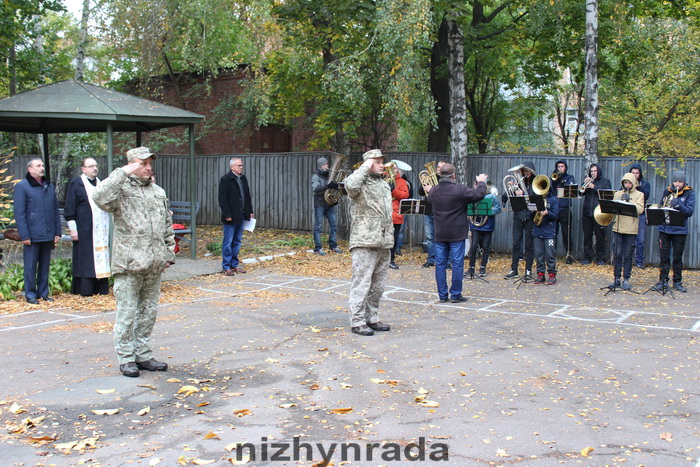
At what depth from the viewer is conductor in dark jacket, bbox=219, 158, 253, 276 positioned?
13.0 meters

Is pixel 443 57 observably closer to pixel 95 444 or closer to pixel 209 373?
pixel 209 373

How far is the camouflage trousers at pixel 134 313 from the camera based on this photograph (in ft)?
20.8

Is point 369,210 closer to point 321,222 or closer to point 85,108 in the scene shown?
point 85,108

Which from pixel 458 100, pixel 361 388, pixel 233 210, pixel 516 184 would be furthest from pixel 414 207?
pixel 361 388

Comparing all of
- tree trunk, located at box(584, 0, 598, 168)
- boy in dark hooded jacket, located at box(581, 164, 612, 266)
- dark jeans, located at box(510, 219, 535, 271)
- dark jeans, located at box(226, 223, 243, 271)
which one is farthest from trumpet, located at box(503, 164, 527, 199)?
dark jeans, located at box(226, 223, 243, 271)

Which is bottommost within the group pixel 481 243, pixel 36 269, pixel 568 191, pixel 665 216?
pixel 36 269

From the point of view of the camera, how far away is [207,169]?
67.7ft

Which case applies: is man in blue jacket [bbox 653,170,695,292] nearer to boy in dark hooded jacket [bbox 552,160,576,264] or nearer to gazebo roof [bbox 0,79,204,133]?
boy in dark hooded jacket [bbox 552,160,576,264]

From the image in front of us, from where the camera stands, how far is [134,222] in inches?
251

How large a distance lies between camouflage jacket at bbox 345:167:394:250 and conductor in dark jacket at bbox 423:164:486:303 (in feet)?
6.41

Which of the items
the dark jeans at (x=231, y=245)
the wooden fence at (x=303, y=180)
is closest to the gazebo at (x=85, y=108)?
the dark jeans at (x=231, y=245)

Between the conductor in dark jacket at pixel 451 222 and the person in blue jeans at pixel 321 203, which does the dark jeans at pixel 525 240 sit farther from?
the person in blue jeans at pixel 321 203

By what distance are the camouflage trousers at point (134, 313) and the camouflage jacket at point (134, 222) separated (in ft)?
0.36

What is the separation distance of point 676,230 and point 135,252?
8.83 metres
